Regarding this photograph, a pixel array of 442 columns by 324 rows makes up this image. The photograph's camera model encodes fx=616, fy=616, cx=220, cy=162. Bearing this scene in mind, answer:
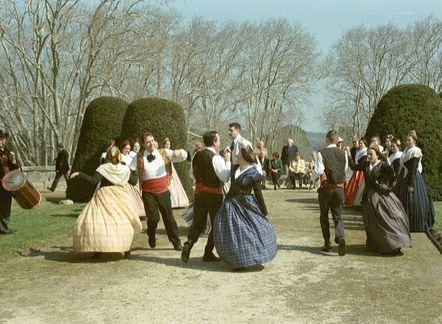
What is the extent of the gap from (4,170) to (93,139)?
21.9ft

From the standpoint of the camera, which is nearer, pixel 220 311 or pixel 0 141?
pixel 220 311

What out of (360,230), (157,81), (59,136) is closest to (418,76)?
(157,81)

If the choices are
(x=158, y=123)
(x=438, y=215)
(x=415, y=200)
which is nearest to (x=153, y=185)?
(x=415, y=200)

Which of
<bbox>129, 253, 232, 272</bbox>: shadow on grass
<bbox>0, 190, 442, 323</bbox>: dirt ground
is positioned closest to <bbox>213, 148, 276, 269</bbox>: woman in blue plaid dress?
<bbox>0, 190, 442, 323</bbox>: dirt ground

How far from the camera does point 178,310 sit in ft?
19.1

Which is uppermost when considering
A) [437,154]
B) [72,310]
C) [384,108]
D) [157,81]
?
[157,81]

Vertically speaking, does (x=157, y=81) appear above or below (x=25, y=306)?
above

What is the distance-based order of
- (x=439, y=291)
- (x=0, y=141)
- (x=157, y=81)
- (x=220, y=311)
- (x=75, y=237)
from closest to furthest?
1. (x=220, y=311)
2. (x=439, y=291)
3. (x=75, y=237)
4. (x=0, y=141)
5. (x=157, y=81)

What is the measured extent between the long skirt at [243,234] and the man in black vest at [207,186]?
446mm

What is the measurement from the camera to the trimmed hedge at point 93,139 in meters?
17.5

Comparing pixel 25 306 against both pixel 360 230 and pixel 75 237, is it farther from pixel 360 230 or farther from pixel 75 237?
pixel 360 230

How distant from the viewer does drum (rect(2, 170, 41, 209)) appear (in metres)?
10.9

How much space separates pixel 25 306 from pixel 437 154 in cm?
1200

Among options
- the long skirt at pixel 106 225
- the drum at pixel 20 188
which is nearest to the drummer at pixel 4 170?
the drum at pixel 20 188
